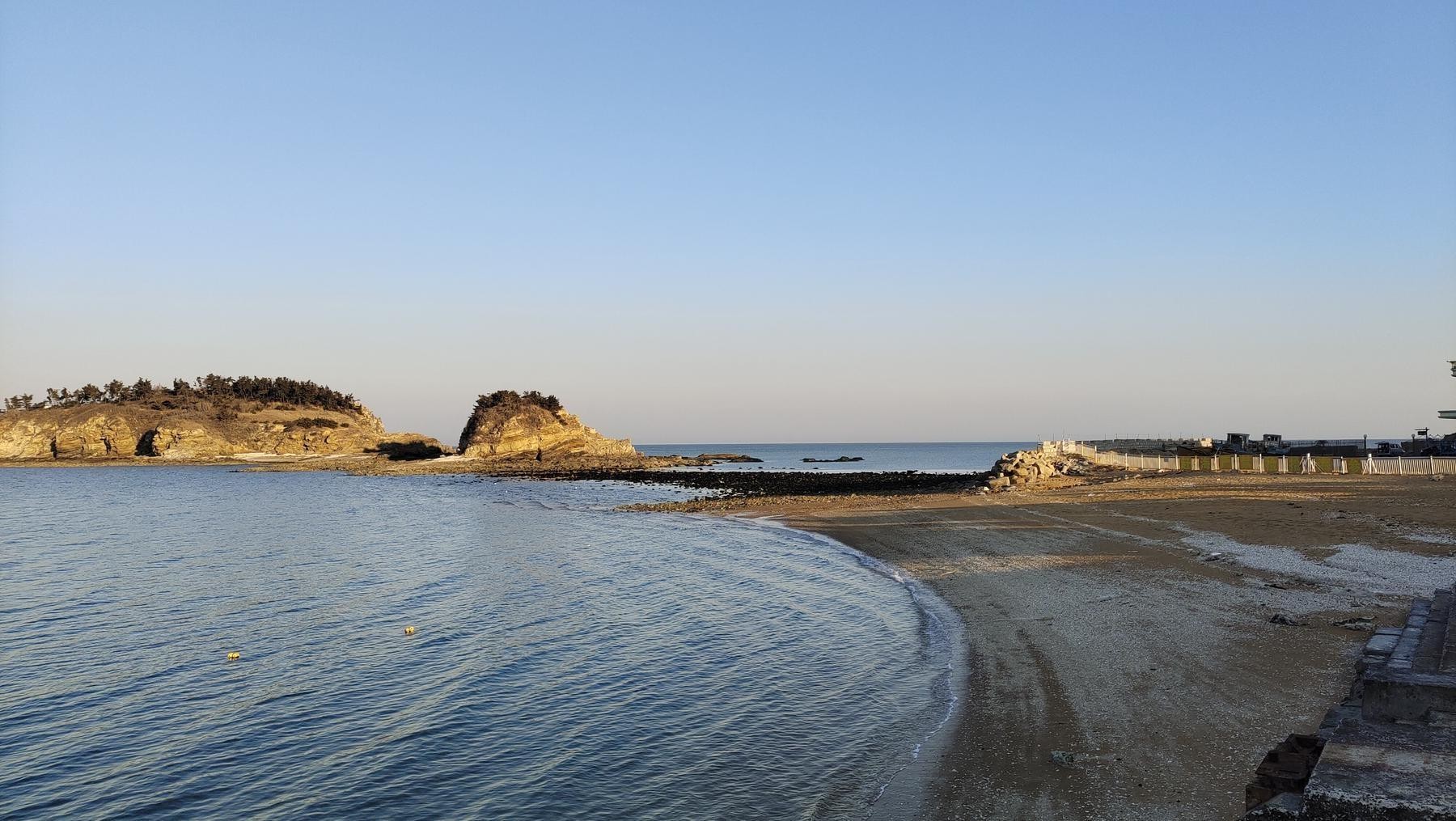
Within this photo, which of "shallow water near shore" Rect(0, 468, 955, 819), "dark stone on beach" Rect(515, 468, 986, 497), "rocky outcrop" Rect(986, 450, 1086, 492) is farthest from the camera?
"dark stone on beach" Rect(515, 468, 986, 497)

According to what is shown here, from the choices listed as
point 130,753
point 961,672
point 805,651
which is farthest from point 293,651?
point 961,672

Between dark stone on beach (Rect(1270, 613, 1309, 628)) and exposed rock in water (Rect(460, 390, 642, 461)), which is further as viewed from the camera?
exposed rock in water (Rect(460, 390, 642, 461))

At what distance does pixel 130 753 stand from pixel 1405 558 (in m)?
25.5

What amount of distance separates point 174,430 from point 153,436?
538cm

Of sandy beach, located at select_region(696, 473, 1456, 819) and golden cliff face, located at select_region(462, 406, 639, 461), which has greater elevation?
golden cliff face, located at select_region(462, 406, 639, 461)

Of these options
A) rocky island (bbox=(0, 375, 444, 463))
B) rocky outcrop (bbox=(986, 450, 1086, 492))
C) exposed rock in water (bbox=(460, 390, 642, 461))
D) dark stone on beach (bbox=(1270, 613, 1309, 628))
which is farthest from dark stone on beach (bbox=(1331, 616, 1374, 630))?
rocky island (bbox=(0, 375, 444, 463))

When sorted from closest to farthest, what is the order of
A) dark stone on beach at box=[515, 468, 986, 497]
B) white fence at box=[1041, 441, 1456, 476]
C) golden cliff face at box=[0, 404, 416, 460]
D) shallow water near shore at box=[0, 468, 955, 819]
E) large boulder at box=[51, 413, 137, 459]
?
shallow water near shore at box=[0, 468, 955, 819] < white fence at box=[1041, 441, 1456, 476] < dark stone on beach at box=[515, 468, 986, 497] < golden cliff face at box=[0, 404, 416, 460] < large boulder at box=[51, 413, 137, 459]

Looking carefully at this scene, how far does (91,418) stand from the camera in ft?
488

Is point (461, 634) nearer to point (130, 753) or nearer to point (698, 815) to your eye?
point (130, 753)

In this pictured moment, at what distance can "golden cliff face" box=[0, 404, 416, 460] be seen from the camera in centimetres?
14600

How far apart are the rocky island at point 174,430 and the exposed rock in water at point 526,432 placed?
14.0 meters

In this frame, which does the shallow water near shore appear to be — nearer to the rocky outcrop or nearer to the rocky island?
the rocky outcrop

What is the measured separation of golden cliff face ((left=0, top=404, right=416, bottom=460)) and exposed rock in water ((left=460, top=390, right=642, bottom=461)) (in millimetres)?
32927

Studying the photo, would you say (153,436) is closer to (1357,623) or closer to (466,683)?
(466,683)
